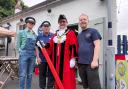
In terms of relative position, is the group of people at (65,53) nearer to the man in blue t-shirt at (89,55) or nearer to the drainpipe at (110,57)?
the man in blue t-shirt at (89,55)

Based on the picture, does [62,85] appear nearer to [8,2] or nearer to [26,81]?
[26,81]

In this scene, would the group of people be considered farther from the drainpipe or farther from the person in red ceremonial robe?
the drainpipe

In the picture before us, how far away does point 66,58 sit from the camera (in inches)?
241

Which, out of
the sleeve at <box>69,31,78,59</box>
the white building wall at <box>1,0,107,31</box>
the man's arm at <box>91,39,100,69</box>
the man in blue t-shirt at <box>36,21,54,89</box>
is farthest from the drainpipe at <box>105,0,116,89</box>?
the white building wall at <box>1,0,107,31</box>

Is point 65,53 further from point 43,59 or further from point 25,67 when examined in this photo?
point 25,67

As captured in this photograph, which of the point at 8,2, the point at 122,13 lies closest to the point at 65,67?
the point at 122,13

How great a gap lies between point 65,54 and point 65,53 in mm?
22

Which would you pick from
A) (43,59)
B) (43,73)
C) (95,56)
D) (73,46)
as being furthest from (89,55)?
(43,73)

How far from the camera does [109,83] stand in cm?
695

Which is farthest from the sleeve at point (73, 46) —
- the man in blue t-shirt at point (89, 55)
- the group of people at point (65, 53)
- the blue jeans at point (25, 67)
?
the blue jeans at point (25, 67)

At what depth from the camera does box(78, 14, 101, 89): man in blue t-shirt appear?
5.52 meters

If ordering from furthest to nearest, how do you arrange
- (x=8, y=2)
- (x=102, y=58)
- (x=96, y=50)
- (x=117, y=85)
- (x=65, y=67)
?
(x=8, y=2)
(x=102, y=58)
(x=117, y=85)
(x=65, y=67)
(x=96, y=50)

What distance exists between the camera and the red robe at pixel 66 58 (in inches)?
235

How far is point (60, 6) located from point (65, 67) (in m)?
7.33
